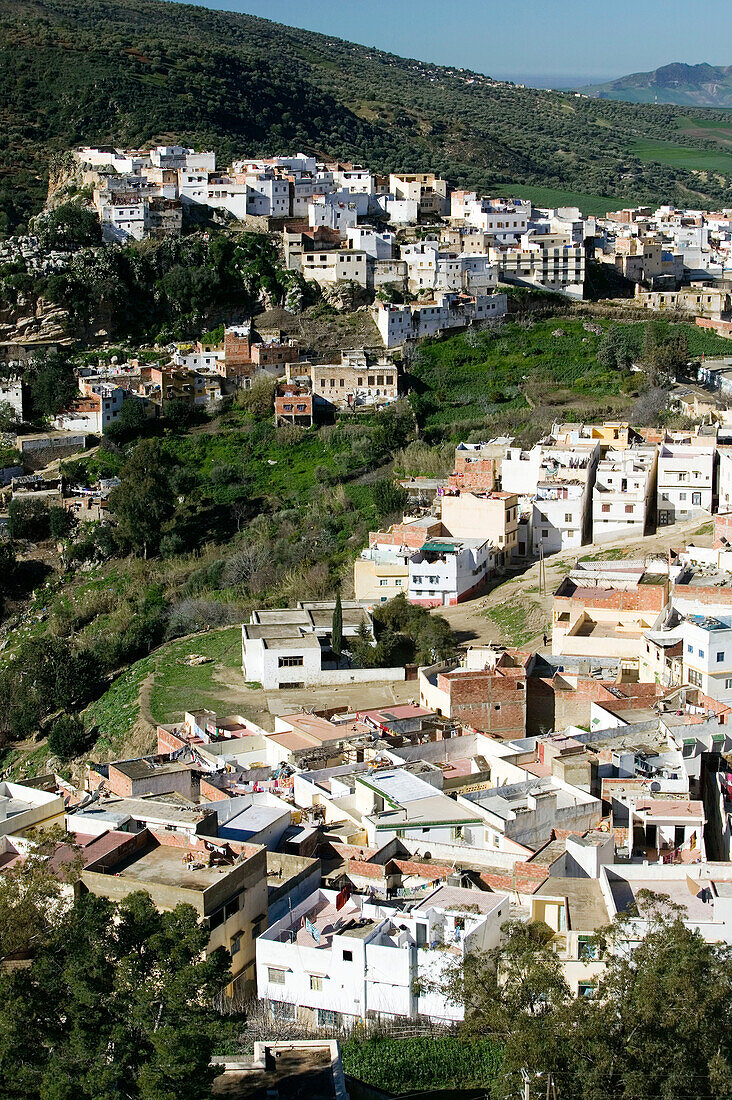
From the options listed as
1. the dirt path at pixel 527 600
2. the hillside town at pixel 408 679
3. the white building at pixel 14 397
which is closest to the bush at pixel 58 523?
the hillside town at pixel 408 679

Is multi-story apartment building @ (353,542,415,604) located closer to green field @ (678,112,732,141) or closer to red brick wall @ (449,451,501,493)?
red brick wall @ (449,451,501,493)

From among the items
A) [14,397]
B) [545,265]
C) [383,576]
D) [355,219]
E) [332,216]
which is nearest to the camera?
[383,576]

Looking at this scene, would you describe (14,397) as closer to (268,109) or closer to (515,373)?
(515,373)

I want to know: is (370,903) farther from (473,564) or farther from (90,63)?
(90,63)

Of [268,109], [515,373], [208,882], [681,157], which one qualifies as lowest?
[208,882]

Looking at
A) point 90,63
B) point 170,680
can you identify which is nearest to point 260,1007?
point 170,680

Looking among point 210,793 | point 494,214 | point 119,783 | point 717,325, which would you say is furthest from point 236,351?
point 210,793
